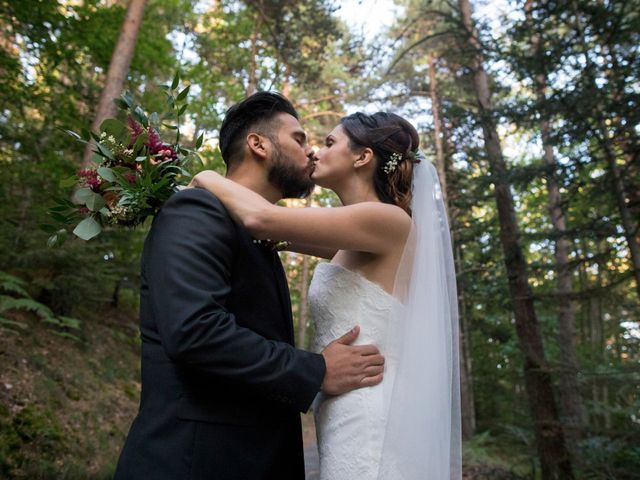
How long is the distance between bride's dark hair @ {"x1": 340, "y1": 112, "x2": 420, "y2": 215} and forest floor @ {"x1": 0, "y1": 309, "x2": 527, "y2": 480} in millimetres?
4867

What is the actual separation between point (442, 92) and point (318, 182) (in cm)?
1448

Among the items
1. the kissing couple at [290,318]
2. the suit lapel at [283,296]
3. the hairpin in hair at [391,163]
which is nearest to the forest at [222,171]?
the kissing couple at [290,318]

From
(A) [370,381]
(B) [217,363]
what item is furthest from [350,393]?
(B) [217,363]

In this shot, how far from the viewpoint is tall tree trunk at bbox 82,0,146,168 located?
7961 millimetres

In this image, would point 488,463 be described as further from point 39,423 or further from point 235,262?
point 235,262

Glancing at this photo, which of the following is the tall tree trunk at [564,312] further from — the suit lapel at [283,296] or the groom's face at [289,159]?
the suit lapel at [283,296]

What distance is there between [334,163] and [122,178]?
1.19 meters

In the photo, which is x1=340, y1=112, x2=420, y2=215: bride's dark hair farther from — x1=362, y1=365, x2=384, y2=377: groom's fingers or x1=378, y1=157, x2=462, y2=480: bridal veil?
x1=362, y1=365, x2=384, y2=377: groom's fingers

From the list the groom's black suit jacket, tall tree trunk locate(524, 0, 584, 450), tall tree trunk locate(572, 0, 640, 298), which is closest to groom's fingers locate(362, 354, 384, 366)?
the groom's black suit jacket

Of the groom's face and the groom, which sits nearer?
the groom

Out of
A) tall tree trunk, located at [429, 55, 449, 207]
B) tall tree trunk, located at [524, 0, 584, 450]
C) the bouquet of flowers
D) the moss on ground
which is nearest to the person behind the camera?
the bouquet of flowers

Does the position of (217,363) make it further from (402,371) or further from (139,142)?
(139,142)

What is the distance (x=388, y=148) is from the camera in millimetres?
3031

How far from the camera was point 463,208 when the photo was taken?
15.3 meters
